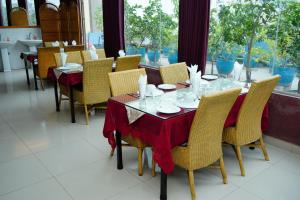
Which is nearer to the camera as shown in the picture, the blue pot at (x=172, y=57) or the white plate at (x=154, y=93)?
the white plate at (x=154, y=93)

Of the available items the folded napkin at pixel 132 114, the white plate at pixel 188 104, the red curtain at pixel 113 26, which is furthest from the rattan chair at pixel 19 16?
the white plate at pixel 188 104

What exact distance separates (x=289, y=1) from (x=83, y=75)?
2493mm

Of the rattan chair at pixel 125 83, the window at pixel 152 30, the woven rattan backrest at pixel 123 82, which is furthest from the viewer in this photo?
the window at pixel 152 30

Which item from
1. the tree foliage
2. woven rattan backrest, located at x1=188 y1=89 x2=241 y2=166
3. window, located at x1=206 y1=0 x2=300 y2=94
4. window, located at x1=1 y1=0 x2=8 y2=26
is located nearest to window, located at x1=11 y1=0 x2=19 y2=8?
window, located at x1=1 y1=0 x2=8 y2=26

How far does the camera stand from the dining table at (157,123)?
189cm

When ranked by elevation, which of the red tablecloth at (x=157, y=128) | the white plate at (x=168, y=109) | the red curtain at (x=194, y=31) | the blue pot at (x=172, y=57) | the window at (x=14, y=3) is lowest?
the red tablecloth at (x=157, y=128)

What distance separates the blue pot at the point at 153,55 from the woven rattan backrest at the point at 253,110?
2680 millimetres

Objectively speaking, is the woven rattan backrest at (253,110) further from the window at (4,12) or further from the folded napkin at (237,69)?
the window at (4,12)

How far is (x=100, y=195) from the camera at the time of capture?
6.98 ft

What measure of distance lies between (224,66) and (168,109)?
188 cm

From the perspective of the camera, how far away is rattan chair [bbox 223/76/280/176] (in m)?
2.11

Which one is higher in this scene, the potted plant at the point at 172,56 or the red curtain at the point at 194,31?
the red curtain at the point at 194,31

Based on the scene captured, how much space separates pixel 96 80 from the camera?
3.51m

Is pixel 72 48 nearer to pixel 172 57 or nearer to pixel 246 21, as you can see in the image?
pixel 172 57
